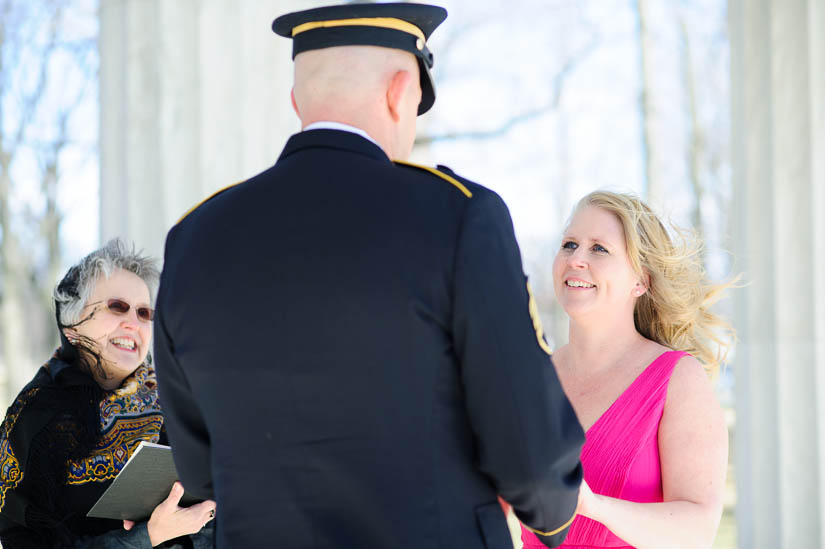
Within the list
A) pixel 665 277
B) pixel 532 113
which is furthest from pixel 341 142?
pixel 532 113

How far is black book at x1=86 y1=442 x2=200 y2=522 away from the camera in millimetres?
2643

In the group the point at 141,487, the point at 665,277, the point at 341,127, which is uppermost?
the point at 341,127

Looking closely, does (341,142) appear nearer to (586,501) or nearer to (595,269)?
(586,501)

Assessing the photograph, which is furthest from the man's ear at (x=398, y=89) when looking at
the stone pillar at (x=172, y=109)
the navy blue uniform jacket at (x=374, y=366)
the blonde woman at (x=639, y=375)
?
the stone pillar at (x=172, y=109)

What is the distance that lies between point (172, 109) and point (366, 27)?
3174 millimetres

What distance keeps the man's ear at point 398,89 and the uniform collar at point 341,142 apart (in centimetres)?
9

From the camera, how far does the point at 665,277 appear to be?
3.30 m

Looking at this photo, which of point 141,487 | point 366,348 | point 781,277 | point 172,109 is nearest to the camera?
point 366,348

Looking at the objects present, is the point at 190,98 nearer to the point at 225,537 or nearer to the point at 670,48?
the point at 225,537

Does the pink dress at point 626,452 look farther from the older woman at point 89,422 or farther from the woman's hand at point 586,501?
the older woman at point 89,422

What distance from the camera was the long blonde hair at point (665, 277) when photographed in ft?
10.6

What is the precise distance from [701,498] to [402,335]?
152 cm

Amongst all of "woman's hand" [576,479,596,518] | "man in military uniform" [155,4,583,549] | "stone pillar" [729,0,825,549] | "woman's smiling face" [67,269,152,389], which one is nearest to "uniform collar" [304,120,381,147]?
"man in military uniform" [155,4,583,549]

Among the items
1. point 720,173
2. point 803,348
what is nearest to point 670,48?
point 720,173
